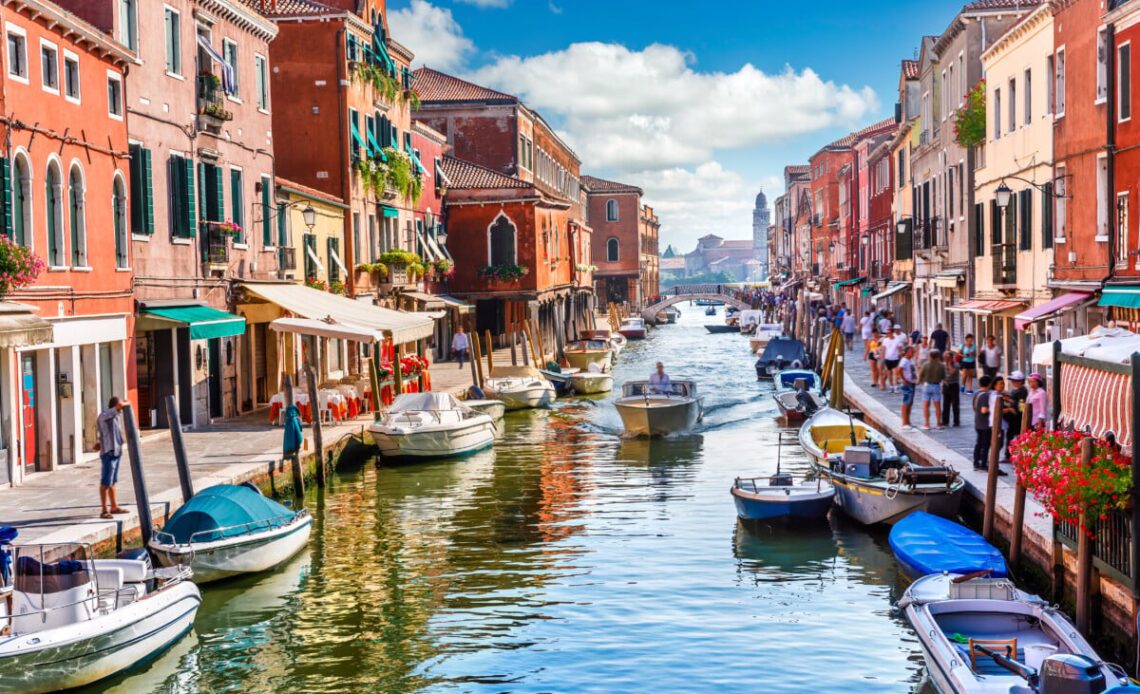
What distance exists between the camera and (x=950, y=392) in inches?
922

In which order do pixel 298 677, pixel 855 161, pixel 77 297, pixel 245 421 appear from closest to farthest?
pixel 298 677 < pixel 77 297 < pixel 245 421 < pixel 855 161

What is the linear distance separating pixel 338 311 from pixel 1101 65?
15.0 m

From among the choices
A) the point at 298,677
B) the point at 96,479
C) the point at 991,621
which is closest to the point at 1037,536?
the point at 991,621

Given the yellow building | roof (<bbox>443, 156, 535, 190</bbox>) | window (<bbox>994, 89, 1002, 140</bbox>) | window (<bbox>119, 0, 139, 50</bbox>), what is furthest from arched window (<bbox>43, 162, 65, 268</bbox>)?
roof (<bbox>443, 156, 535, 190</bbox>)

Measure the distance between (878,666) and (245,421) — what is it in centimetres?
1659

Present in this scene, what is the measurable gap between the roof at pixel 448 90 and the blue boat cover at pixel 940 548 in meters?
41.1

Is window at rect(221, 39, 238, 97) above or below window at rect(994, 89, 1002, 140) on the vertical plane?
above

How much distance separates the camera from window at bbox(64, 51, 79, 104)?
1970 centimetres

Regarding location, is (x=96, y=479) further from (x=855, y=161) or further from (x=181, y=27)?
(x=855, y=161)

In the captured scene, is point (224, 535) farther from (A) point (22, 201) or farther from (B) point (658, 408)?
(B) point (658, 408)

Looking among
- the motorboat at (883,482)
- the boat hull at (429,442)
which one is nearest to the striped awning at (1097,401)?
the motorboat at (883,482)

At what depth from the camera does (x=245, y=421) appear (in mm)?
26500

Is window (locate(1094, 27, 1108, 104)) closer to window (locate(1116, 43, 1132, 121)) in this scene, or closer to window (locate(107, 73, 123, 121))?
window (locate(1116, 43, 1132, 121))

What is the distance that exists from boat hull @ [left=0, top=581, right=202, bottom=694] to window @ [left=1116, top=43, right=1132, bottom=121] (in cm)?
1624
